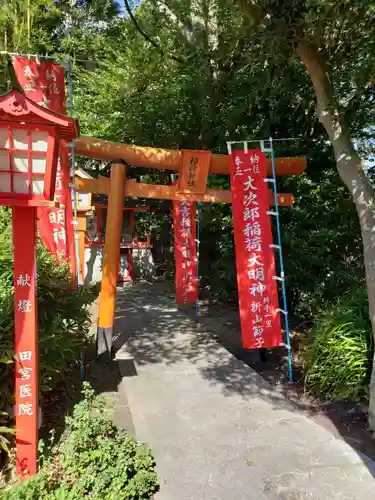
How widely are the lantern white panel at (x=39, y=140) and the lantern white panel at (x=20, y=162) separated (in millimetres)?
98

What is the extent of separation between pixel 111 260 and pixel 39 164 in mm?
3249

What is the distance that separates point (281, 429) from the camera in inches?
160

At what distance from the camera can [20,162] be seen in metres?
3.04

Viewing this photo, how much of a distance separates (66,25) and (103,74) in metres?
4.40

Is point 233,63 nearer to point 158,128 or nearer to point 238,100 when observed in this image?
point 238,100

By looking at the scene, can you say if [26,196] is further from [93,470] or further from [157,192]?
[157,192]

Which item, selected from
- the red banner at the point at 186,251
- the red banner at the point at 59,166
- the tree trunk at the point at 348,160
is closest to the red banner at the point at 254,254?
the tree trunk at the point at 348,160

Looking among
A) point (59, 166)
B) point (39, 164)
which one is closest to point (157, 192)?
point (59, 166)

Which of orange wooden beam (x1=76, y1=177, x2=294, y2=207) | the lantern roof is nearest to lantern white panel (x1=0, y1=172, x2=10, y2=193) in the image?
the lantern roof

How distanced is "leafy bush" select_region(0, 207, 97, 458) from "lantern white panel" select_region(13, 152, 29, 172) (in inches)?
58.0

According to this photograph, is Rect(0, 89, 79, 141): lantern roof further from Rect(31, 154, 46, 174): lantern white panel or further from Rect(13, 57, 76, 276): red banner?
Rect(13, 57, 76, 276): red banner

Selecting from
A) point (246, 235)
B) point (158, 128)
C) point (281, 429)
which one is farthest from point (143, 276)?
point (281, 429)

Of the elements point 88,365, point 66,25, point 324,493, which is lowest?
point 324,493

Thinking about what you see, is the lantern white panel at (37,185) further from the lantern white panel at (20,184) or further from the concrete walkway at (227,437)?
the concrete walkway at (227,437)
